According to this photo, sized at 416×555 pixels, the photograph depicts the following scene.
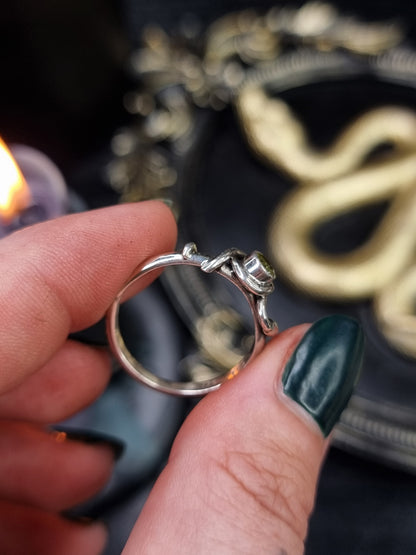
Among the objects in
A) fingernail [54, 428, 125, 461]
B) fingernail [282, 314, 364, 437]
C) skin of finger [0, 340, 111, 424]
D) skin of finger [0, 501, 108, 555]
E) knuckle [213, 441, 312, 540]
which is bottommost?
skin of finger [0, 501, 108, 555]

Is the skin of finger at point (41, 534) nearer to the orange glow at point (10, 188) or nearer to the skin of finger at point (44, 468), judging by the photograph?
the skin of finger at point (44, 468)

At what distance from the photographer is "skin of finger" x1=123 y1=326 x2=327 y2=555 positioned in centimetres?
25

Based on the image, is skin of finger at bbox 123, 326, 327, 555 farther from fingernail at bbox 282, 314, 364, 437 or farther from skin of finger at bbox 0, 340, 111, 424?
skin of finger at bbox 0, 340, 111, 424

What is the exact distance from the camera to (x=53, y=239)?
314 mm

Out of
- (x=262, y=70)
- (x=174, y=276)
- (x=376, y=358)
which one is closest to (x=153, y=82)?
(x=262, y=70)

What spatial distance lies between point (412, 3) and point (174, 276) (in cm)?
36

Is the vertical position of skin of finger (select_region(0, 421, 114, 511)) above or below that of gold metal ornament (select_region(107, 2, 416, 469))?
below

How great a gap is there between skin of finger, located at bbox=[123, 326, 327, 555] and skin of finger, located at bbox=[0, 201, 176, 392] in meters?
0.09

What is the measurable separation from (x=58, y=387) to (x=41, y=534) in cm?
9

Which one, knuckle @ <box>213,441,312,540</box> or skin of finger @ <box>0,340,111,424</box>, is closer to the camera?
knuckle @ <box>213,441,312,540</box>

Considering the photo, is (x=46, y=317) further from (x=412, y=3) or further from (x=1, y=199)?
(x=412, y=3)

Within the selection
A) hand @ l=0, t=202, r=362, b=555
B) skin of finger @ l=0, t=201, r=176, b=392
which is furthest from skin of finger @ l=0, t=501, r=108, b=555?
skin of finger @ l=0, t=201, r=176, b=392

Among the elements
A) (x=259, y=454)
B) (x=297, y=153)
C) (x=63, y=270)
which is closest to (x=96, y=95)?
(x=297, y=153)

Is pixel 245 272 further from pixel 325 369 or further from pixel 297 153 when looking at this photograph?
pixel 297 153
